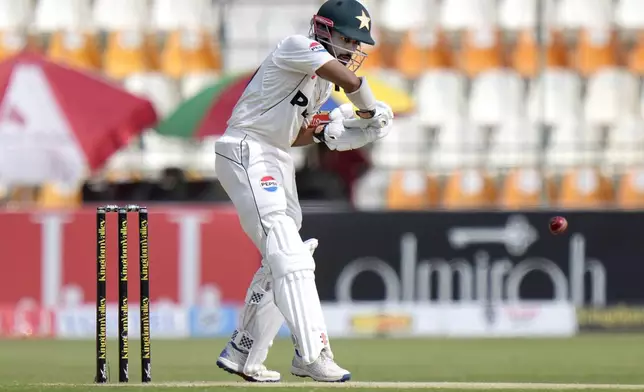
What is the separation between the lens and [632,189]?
12805mm

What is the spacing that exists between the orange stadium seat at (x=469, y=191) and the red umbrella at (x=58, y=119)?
9.40ft

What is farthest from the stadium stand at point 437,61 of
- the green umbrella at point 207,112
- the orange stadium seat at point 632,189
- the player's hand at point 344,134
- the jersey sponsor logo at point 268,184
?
the jersey sponsor logo at point 268,184

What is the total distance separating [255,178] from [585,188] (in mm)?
7612

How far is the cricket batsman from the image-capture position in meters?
5.68

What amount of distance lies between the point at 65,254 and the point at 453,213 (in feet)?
10.1

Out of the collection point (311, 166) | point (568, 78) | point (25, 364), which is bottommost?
point (25, 364)

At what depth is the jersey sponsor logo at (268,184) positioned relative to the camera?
5777 mm

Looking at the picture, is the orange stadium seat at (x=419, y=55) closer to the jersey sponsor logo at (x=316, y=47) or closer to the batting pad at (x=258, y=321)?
the batting pad at (x=258, y=321)

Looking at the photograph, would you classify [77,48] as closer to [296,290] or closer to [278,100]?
[278,100]

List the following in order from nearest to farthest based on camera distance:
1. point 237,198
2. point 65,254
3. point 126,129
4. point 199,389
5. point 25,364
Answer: point 199,389, point 237,198, point 25,364, point 65,254, point 126,129

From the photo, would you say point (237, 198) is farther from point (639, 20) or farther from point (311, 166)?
point (639, 20)

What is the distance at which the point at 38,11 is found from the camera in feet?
47.1

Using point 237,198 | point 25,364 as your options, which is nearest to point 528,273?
point 25,364

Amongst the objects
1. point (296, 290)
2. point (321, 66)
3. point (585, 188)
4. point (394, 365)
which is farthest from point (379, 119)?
point (585, 188)
